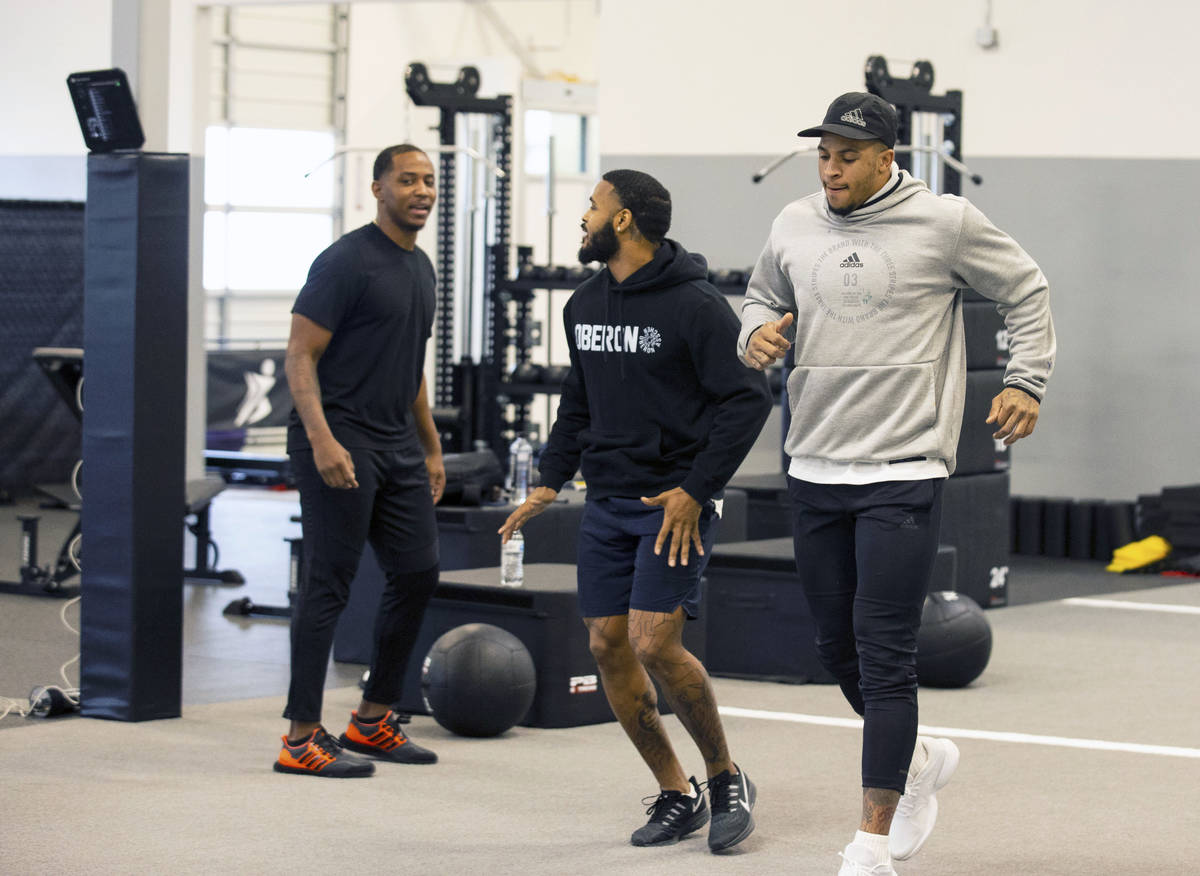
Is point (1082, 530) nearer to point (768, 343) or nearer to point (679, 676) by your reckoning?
point (679, 676)

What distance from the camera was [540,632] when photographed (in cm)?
497

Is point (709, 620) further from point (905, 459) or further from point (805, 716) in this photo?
point (905, 459)

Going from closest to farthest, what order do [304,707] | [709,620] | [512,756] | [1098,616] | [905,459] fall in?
[905,459]
[304,707]
[512,756]
[709,620]
[1098,616]

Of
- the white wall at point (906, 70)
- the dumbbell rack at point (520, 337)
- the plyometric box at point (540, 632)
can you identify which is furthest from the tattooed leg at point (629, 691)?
the white wall at point (906, 70)

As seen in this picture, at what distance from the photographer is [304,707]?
431 cm

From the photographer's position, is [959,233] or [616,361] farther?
[616,361]

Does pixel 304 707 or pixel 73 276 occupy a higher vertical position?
pixel 73 276

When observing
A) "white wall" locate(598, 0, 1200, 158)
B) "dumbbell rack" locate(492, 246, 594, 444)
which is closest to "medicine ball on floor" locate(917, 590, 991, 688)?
"dumbbell rack" locate(492, 246, 594, 444)

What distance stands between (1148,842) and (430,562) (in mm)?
1830

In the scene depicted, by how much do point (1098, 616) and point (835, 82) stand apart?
376 cm

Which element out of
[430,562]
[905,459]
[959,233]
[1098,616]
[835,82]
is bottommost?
[1098,616]

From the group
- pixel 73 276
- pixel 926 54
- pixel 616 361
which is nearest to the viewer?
pixel 616 361

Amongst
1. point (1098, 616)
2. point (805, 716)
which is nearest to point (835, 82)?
point (1098, 616)

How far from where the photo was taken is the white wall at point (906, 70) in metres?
9.45
